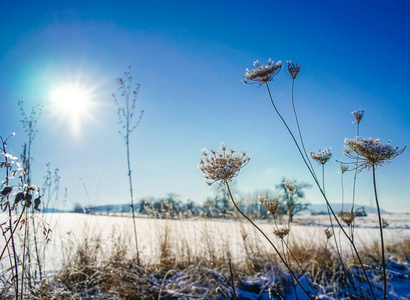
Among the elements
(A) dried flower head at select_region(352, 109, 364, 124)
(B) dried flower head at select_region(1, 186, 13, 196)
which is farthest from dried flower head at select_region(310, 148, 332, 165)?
(B) dried flower head at select_region(1, 186, 13, 196)

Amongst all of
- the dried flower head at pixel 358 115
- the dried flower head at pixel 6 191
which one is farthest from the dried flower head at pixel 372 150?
the dried flower head at pixel 6 191

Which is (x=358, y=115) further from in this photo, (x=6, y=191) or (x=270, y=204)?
(x=6, y=191)

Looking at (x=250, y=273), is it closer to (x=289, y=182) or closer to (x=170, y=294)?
(x=170, y=294)

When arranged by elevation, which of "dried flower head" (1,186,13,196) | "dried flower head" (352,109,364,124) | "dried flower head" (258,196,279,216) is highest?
"dried flower head" (352,109,364,124)

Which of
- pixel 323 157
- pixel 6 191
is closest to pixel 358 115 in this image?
pixel 323 157

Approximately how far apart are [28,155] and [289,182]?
11.3 feet

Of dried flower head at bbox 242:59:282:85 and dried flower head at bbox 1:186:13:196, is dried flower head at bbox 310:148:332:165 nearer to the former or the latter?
dried flower head at bbox 242:59:282:85

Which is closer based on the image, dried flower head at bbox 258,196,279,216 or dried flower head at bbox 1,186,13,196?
dried flower head at bbox 1,186,13,196

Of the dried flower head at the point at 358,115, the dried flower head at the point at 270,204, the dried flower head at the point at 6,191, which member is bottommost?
the dried flower head at the point at 270,204

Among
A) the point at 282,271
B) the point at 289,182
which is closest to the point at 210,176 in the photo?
the point at 289,182

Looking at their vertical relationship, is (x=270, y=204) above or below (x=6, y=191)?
below

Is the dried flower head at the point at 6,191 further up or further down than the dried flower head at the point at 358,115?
further down

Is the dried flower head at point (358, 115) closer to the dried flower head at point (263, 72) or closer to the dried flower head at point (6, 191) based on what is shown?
the dried flower head at point (263, 72)

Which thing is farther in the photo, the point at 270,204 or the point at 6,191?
the point at 270,204
